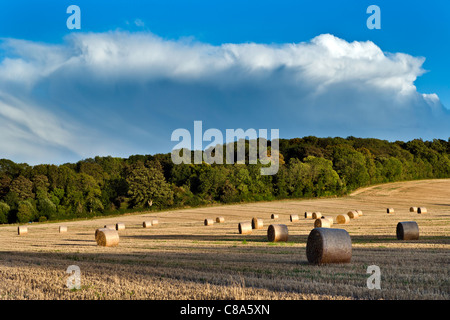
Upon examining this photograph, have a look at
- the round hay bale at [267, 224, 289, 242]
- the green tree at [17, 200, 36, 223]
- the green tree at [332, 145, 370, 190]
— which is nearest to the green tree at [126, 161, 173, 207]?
the green tree at [17, 200, 36, 223]

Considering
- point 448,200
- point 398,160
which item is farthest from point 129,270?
point 398,160

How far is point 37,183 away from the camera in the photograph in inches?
2675

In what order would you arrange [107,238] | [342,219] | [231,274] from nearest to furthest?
[231,274], [107,238], [342,219]

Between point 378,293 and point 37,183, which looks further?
point 37,183

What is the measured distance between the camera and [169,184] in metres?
72.1

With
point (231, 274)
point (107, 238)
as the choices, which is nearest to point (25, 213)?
point (107, 238)

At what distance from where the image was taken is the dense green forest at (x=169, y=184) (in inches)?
2500

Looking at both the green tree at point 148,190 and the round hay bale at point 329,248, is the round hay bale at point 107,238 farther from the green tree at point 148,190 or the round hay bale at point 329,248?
the green tree at point 148,190

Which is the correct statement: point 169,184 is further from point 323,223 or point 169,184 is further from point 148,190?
point 323,223

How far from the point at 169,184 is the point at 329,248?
61.2 meters

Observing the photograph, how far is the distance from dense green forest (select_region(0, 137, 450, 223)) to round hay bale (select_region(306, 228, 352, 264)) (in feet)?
154

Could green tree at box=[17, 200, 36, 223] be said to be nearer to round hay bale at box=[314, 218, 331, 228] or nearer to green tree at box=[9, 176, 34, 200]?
green tree at box=[9, 176, 34, 200]
